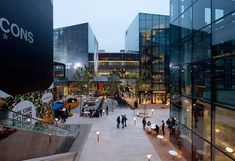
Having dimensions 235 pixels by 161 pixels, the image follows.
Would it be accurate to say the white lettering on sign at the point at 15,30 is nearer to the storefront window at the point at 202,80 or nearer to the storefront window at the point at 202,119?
the storefront window at the point at 202,80

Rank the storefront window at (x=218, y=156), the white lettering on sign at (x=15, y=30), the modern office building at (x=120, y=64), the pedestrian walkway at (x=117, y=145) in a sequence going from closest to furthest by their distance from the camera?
1. the storefront window at (x=218, y=156)
2. the white lettering on sign at (x=15, y=30)
3. the pedestrian walkway at (x=117, y=145)
4. the modern office building at (x=120, y=64)

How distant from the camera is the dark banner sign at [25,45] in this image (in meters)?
12.4

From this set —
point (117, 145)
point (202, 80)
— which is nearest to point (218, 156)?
point (202, 80)

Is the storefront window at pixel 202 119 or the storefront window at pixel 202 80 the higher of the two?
the storefront window at pixel 202 80

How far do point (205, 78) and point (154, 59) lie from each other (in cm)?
4021

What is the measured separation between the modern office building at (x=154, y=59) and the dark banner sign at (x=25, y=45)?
34.2m

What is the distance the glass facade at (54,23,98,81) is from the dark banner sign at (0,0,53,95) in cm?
5239

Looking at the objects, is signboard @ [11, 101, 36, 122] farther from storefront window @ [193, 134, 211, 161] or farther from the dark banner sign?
storefront window @ [193, 134, 211, 161]

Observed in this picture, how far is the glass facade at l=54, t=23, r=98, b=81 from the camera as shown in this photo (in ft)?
239

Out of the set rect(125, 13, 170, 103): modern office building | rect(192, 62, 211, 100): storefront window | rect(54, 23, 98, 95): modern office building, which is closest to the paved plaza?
rect(192, 62, 211, 100): storefront window

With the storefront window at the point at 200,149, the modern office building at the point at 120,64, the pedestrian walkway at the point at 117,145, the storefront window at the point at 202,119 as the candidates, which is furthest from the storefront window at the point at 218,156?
the modern office building at the point at 120,64

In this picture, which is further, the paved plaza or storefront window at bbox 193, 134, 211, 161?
the paved plaza

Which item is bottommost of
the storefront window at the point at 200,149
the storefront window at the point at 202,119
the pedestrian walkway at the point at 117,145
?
the pedestrian walkway at the point at 117,145

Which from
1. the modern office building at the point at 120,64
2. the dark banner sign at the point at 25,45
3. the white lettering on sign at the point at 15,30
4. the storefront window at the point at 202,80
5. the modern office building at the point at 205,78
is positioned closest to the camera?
the modern office building at the point at 205,78
